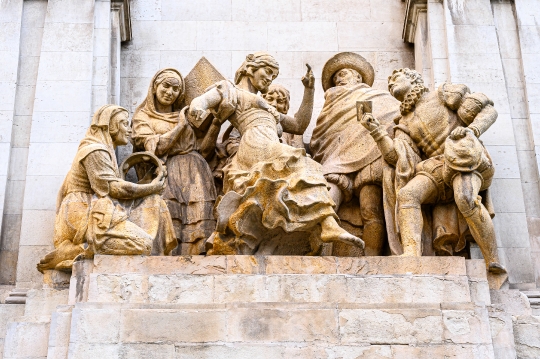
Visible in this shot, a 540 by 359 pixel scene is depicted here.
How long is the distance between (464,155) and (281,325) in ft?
8.89

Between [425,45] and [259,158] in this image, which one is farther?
[425,45]

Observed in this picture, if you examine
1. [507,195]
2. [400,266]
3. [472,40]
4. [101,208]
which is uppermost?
[472,40]

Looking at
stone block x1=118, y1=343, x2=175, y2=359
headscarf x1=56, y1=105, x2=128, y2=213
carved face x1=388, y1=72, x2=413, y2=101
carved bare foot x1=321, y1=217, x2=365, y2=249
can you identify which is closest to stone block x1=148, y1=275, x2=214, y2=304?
stone block x1=118, y1=343, x2=175, y2=359

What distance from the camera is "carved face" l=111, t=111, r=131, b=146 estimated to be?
1193cm

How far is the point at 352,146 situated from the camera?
12570 millimetres

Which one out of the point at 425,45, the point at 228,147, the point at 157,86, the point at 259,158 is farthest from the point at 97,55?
the point at 425,45

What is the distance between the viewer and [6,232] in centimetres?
1243

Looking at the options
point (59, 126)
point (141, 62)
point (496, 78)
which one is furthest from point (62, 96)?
point (496, 78)

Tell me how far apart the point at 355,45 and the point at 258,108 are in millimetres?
2910

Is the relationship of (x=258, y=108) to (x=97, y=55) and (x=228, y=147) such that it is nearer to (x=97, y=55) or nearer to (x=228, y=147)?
(x=228, y=147)

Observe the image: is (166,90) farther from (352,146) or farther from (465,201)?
(465,201)

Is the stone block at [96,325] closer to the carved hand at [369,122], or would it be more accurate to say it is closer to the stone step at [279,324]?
the stone step at [279,324]

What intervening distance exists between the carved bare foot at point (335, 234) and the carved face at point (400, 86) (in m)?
1.98

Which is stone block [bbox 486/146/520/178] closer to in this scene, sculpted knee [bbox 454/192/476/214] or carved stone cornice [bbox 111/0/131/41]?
sculpted knee [bbox 454/192/476/214]
